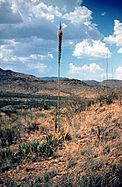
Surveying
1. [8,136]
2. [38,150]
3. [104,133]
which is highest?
[104,133]

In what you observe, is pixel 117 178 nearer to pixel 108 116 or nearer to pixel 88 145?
pixel 88 145

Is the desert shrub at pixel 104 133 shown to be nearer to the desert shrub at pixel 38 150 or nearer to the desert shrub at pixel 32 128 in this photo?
the desert shrub at pixel 38 150

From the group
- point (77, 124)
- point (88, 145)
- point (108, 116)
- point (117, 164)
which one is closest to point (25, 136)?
point (77, 124)

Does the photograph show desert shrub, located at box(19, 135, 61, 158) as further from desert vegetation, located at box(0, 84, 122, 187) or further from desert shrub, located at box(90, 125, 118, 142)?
desert shrub, located at box(90, 125, 118, 142)

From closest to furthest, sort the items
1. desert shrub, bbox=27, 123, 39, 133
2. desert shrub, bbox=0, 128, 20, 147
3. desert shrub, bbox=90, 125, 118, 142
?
desert shrub, bbox=90, 125, 118, 142 → desert shrub, bbox=0, 128, 20, 147 → desert shrub, bbox=27, 123, 39, 133

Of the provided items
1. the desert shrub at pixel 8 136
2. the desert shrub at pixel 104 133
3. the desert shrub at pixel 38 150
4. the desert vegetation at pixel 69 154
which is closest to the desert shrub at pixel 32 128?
the desert vegetation at pixel 69 154

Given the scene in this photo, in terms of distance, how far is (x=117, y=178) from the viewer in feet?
32.8

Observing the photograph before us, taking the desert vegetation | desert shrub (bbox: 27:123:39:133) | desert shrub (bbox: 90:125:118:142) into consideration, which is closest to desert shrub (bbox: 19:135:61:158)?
the desert vegetation

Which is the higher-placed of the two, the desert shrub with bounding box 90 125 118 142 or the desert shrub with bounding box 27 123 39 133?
the desert shrub with bounding box 90 125 118 142

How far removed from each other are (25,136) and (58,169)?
7.67 metres

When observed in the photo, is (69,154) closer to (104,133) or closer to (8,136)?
(104,133)

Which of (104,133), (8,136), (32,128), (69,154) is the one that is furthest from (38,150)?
(32,128)

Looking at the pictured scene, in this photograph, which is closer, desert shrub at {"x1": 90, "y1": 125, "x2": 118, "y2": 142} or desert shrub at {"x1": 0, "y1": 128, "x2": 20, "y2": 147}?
desert shrub at {"x1": 90, "y1": 125, "x2": 118, "y2": 142}

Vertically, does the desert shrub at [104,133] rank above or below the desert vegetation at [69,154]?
above
